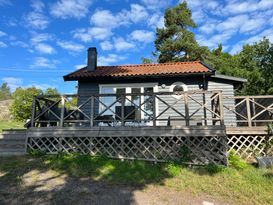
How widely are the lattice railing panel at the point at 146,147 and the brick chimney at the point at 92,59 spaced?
205 inches

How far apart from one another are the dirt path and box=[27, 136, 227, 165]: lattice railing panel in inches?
65.2

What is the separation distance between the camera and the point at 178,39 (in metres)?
27.5

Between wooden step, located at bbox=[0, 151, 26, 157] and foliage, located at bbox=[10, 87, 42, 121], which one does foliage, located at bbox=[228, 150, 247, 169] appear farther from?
foliage, located at bbox=[10, 87, 42, 121]

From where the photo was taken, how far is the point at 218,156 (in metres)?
6.60

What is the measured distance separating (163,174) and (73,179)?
2.15 metres

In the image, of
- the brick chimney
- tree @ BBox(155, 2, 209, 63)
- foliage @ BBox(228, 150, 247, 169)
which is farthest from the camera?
tree @ BBox(155, 2, 209, 63)

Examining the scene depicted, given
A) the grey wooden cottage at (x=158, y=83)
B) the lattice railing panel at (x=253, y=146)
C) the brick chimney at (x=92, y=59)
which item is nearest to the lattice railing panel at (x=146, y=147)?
the lattice railing panel at (x=253, y=146)

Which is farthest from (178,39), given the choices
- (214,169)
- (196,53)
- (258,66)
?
(214,169)

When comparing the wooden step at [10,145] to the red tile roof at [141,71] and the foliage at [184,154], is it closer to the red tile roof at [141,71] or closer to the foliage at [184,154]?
the red tile roof at [141,71]

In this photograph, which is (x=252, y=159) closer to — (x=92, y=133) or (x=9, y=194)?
(x=92, y=133)

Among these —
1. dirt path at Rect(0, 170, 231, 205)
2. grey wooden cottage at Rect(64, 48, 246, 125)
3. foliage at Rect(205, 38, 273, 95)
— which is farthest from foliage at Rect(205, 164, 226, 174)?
foliage at Rect(205, 38, 273, 95)

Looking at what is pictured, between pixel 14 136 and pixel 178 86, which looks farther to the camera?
pixel 178 86

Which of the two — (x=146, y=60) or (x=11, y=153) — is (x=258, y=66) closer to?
(x=146, y=60)

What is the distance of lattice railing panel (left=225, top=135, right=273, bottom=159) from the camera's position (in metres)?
7.18
